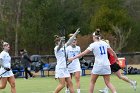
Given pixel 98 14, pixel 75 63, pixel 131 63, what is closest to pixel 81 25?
pixel 98 14

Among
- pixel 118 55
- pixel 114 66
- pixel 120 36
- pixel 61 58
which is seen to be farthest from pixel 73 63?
pixel 120 36

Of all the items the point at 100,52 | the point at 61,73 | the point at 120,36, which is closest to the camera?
the point at 100,52

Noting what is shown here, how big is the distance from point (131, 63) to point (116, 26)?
1730 centimetres

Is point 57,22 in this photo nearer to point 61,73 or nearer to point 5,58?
point 5,58

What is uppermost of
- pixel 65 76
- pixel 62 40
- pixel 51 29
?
pixel 51 29

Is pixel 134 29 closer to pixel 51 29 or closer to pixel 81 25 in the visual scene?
pixel 81 25

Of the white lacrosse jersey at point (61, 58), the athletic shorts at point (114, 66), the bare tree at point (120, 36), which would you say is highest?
the bare tree at point (120, 36)

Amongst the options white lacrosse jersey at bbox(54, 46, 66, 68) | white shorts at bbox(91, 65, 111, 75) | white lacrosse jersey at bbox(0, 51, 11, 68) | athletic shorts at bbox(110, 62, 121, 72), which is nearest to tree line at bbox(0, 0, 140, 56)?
athletic shorts at bbox(110, 62, 121, 72)

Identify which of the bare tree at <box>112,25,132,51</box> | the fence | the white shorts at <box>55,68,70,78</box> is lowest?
the white shorts at <box>55,68,70,78</box>

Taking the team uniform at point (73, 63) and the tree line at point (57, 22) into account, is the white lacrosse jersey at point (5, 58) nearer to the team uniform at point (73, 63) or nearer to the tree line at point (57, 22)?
the team uniform at point (73, 63)

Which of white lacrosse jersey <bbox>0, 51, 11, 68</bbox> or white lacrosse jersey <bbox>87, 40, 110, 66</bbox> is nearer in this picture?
white lacrosse jersey <bbox>87, 40, 110, 66</bbox>

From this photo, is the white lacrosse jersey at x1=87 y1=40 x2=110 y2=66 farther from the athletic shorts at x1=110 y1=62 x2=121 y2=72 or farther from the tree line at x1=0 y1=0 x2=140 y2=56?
the tree line at x1=0 y1=0 x2=140 y2=56

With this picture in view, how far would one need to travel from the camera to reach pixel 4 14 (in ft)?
204

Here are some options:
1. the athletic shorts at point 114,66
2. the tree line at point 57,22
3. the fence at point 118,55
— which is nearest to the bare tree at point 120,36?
the tree line at point 57,22
